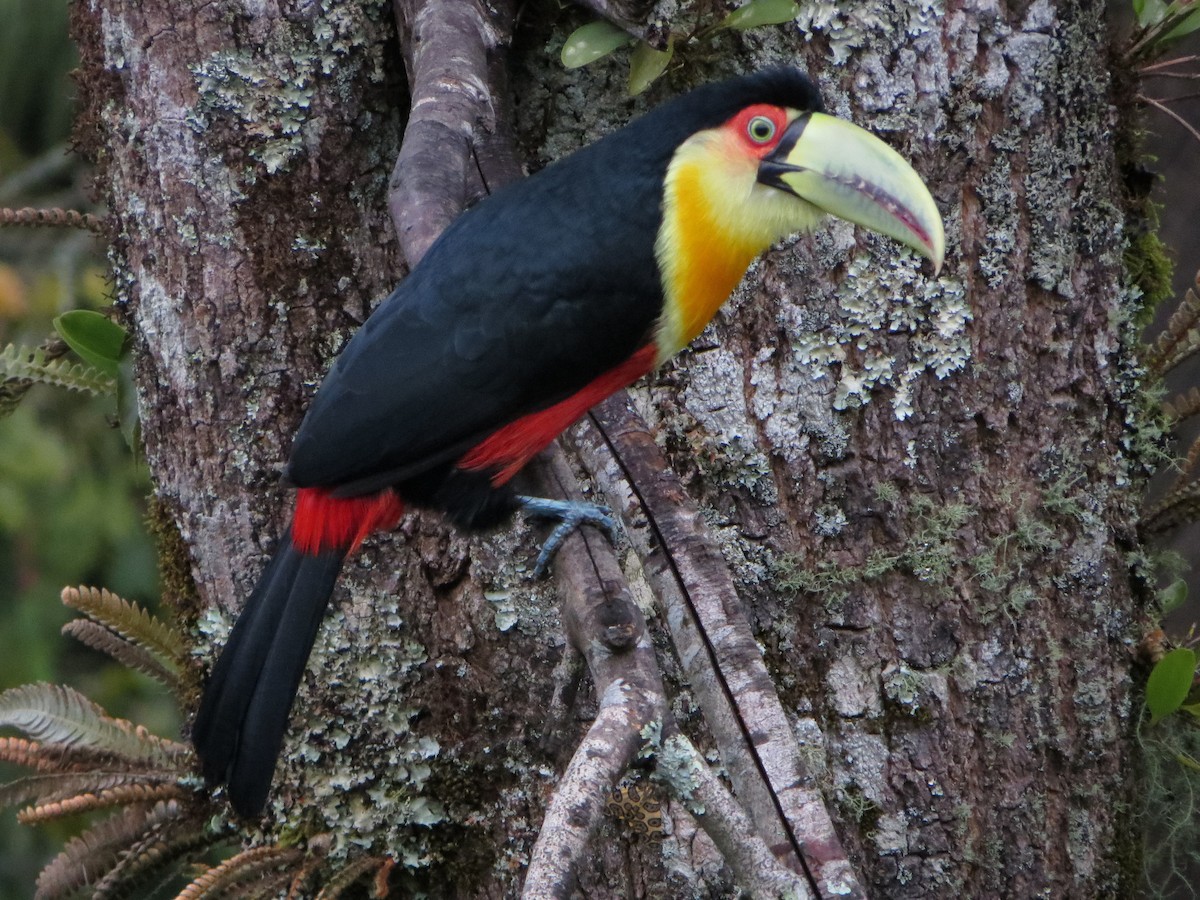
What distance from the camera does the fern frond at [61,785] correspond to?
252 cm

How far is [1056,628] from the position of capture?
8.08 feet

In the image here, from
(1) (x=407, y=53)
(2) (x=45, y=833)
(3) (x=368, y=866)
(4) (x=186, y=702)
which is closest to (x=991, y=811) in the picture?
(3) (x=368, y=866)

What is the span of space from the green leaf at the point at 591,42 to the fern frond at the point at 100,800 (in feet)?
5.19

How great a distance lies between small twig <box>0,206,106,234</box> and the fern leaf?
280mm

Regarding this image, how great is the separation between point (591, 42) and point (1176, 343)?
1.29 m

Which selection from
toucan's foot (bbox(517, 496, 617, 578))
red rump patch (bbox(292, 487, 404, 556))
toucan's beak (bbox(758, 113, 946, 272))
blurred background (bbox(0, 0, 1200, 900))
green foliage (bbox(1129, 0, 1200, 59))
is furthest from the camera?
blurred background (bbox(0, 0, 1200, 900))

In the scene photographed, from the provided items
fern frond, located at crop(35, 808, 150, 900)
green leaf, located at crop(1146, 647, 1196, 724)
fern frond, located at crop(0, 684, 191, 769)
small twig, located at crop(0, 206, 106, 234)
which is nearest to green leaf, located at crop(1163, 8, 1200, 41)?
green leaf, located at crop(1146, 647, 1196, 724)

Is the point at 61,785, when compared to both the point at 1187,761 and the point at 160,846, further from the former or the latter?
the point at 1187,761

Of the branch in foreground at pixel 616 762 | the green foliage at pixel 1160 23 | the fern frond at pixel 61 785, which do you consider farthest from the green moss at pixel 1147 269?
the fern frond at pixel 61 785

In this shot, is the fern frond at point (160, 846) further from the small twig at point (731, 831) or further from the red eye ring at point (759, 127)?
the red eye ring at point (759, 127)

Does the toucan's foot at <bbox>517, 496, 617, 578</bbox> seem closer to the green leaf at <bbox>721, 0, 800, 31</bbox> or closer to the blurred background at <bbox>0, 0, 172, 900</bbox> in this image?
the green leaf at <bbox>721, 0, 800, 31</bbox>

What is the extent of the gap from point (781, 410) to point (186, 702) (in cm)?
136

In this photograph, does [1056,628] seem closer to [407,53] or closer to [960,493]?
[960,493]

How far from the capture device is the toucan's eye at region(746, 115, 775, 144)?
2.34m
